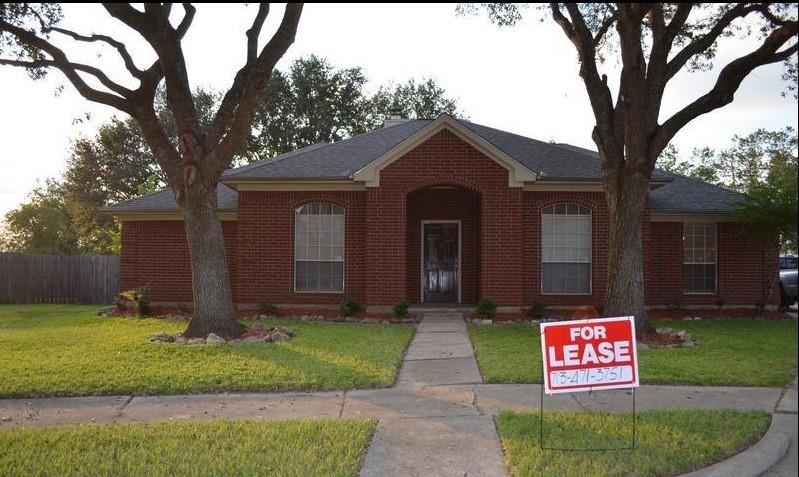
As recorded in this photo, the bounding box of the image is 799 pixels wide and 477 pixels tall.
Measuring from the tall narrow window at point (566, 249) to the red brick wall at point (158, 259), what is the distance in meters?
8.36

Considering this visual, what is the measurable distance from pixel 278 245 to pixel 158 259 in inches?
158

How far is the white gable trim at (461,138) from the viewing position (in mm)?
14586

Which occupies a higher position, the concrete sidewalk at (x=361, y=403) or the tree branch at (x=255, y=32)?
the tree branch at (x=255, y=32)

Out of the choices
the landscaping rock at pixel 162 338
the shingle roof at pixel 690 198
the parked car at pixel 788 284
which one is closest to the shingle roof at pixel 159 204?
the landscaping rock at pixel 162 338

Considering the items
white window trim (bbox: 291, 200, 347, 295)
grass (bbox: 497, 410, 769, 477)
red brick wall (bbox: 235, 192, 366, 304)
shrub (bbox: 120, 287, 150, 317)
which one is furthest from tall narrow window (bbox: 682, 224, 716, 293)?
shrub (bbox: 120, 287, 150, 317)

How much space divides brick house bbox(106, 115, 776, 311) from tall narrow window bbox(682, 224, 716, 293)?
3 centimetres

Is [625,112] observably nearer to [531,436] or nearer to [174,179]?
[531,436]

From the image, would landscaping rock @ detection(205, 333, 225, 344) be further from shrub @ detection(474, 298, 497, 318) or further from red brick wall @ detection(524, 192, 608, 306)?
red brick wall @ detection(524, 192, 608, 306)

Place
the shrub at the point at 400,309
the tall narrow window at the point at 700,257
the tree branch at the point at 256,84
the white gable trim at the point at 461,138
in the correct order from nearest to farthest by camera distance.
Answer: the tree branch at the point at 256,84 < the shrub at the point at 400,309 < the white gable trim at the point at 461,138 < the tall narrow window at the point at 700,257

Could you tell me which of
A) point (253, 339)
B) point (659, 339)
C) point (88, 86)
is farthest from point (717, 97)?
point (88, 86)

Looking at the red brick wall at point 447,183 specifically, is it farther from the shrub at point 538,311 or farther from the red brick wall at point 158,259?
the red brick wall at point 158,259

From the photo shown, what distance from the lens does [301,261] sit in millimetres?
15914

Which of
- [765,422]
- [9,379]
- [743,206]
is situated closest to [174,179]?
[9,379]

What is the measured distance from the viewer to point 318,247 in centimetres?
1591
